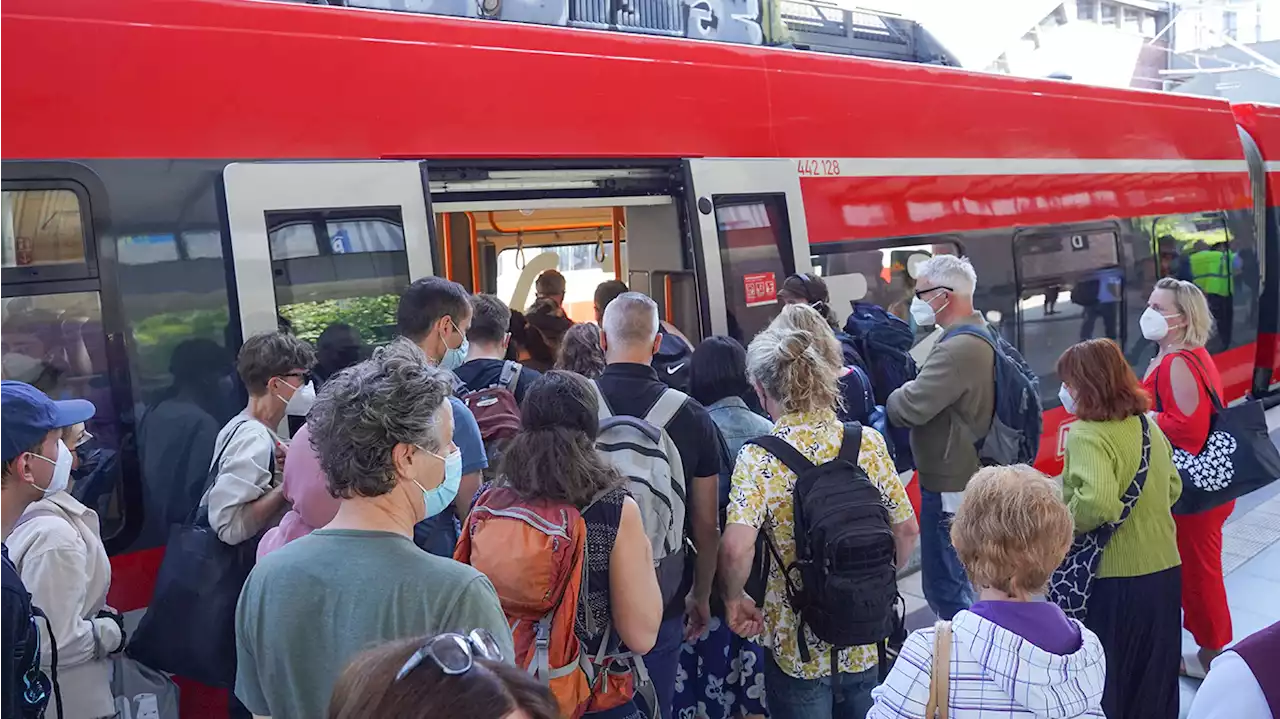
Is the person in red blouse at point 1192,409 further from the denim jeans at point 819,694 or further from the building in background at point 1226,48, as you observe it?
the building in background at point 1226,48

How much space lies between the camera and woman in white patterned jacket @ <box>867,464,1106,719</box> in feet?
6.09

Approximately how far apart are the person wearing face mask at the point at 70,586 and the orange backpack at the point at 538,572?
0.95 m

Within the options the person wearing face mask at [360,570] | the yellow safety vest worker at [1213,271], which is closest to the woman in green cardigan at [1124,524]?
the person wearing face mask at [360,570]

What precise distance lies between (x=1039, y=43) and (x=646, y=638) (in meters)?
27.1

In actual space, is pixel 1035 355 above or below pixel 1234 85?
below

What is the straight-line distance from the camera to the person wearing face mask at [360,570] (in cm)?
166

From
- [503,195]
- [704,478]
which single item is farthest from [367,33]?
[704,478]

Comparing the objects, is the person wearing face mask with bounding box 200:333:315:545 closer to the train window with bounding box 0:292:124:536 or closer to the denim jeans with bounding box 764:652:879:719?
the train window with bounding box 0:292:124:536

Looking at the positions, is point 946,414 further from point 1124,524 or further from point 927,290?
point 1124,524

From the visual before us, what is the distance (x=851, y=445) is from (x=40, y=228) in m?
2.47

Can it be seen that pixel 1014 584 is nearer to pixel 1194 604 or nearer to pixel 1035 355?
pixel 1194 604

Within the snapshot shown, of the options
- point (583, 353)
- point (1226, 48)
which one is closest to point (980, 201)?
point (583, 353)

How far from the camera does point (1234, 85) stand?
2436 centimetres

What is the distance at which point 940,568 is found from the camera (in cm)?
412
